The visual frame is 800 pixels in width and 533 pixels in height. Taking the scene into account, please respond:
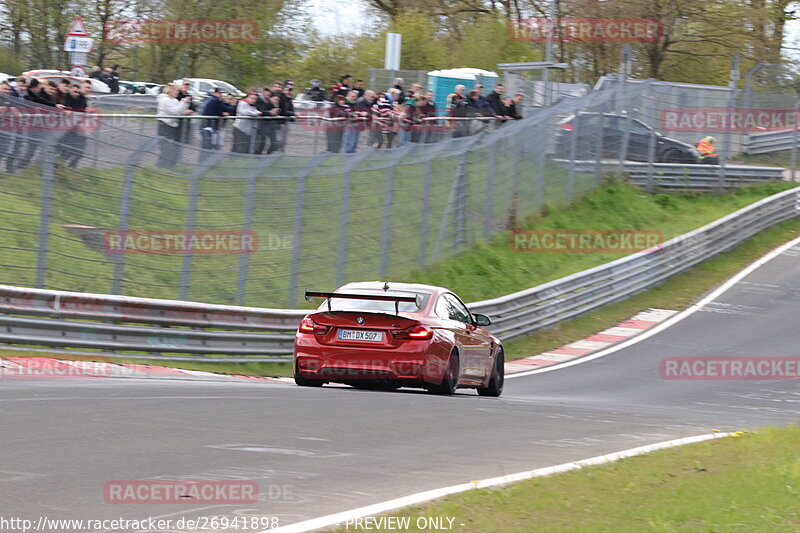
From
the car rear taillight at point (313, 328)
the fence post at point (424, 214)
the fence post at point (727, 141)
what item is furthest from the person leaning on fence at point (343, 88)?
the fence post at point (727, 141)

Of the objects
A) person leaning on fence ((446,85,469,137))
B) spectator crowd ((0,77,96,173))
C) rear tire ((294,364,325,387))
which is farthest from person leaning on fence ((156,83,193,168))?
person leaning on fence ((446,85,469,137))

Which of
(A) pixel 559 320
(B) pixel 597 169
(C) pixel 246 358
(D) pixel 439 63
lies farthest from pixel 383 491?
(D) pixel 439 63

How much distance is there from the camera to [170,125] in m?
20.2

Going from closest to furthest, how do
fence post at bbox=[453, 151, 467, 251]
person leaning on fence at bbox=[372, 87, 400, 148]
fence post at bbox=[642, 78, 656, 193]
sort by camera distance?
1. person leaning on fence at bbox=[372, 87, 400, 148]
2. fence post at bbox=[453, 151, 467, 251]
3. fence post at bbox=[642, 78, 656, 193]

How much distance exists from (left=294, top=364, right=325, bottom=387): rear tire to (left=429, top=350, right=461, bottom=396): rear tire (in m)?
1.34

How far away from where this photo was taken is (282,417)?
34.1ft

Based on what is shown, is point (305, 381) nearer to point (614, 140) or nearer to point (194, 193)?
point (194, 193)

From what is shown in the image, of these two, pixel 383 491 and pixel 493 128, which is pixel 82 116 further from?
pixel 493 128

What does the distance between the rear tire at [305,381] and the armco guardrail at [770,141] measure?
88.8 feet

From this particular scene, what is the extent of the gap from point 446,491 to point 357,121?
17.7 m

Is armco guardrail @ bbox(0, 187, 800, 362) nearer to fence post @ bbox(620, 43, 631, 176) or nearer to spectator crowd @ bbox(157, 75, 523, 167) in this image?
spectator crowd @ bbox(157, 75, 523, 167)

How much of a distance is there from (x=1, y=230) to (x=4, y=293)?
75 cm

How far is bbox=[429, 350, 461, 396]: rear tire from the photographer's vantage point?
13.9 meters

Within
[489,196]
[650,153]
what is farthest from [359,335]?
[650,153]
